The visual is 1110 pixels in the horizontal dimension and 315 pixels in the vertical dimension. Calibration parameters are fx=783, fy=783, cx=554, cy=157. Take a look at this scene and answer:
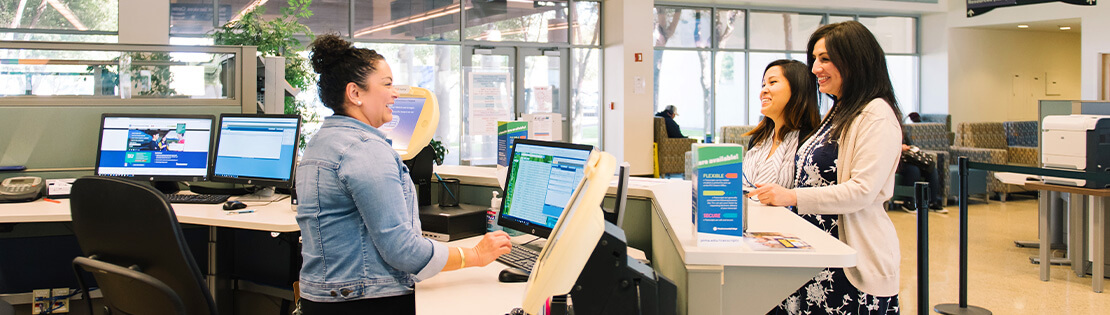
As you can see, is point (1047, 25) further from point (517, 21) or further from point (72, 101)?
point (72, 101)

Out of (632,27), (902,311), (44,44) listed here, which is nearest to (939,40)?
(632,27)

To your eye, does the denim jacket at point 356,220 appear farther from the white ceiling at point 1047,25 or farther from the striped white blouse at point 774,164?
the white ceiling at point 1047,25

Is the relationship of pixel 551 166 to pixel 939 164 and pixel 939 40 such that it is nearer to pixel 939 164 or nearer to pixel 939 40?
pixel 939 164

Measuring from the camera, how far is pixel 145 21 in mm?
7465

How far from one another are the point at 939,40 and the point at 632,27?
5.31 metres

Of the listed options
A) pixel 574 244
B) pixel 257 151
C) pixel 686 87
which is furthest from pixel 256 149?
pixel 686 87

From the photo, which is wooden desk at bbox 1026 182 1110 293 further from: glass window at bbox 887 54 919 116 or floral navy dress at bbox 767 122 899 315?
glass window at bbox 887 54 919 116

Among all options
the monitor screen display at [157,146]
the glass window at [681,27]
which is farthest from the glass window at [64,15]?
the glass window at [681,27]

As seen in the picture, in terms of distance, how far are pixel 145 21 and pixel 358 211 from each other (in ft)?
22.2

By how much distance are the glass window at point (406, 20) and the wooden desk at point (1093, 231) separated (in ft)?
20.6

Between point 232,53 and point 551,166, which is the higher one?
point 232,53

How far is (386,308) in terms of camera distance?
6.29 ft

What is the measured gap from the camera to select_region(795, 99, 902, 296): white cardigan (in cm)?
191

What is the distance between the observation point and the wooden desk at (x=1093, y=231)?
14.9 ft
